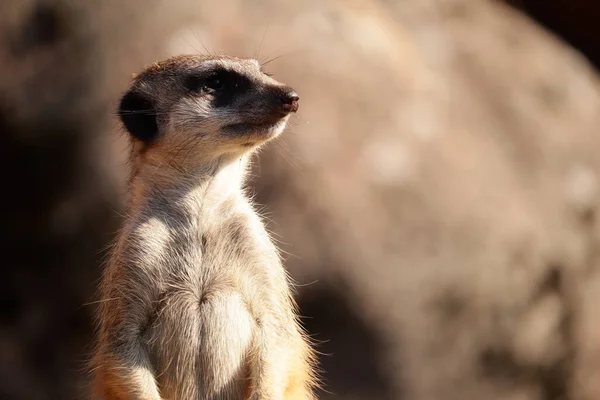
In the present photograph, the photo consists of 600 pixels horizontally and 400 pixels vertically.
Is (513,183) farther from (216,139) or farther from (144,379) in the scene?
(144,379)

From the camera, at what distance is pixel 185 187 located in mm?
2434

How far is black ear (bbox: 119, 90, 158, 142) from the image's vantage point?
2518mm

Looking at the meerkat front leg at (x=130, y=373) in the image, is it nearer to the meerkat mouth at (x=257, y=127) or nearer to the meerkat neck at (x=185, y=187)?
the meerkat neck at (x=185, y=187)

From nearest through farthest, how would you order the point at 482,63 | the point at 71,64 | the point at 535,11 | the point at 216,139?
the point at 216,139
the point at 71,64
the point at 482,63
the point at 535,11

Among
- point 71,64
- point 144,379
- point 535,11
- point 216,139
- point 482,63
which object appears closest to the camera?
point 144,379

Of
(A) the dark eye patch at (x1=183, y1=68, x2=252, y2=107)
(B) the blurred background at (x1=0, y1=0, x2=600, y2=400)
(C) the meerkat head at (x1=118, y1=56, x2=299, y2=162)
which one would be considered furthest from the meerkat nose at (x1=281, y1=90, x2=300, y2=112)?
(B) the blurred background at (x1=0, y1=0, x2=600, y2=400)

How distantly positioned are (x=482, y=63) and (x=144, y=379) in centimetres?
298

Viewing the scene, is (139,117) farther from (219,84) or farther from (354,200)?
(354,200)

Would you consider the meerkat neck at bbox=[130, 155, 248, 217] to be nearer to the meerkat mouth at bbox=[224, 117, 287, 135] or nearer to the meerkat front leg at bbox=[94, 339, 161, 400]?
the meerkat mouth at bbox=[224, 117, 287, 135]

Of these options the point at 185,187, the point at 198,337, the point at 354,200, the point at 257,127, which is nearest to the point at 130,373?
the point at 198,337

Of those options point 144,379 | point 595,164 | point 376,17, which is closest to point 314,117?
point 376,17

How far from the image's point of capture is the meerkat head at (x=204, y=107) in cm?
238

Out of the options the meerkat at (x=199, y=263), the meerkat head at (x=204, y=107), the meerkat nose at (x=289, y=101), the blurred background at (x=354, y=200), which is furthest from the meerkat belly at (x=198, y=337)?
the blurred background at (x=354, y=200)

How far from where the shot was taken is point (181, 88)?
2520 mm
